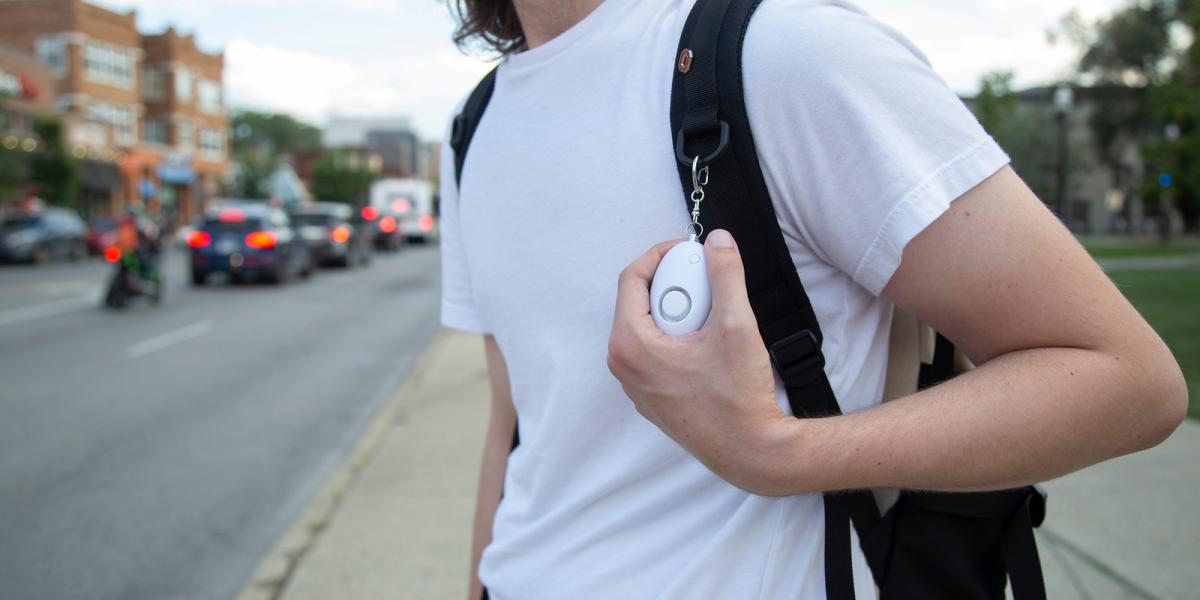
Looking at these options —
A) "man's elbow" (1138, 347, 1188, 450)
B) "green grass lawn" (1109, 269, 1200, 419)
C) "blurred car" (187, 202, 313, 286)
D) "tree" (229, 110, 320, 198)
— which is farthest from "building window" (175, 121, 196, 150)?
"man's elbow" (1138, 347, 1188, 450)

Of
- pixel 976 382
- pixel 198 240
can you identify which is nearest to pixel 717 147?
pixel 976 382

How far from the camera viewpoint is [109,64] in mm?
48906

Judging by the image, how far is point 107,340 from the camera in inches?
470

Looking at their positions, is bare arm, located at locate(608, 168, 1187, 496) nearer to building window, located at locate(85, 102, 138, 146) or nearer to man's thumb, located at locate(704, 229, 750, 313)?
man's thumb, located at locate(704, 229, 750, 313)

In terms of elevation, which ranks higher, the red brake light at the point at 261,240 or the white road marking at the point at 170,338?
the red brake light at the point at 261,240

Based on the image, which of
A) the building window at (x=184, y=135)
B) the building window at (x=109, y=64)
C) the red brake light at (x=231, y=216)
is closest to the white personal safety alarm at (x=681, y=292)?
the red brake light at (x=231, y=216)

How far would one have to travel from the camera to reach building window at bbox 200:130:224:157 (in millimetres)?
59375

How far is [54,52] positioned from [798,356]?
178 feet

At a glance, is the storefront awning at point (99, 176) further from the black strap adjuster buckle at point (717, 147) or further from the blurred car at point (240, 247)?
the black strap adjuster buckle at point (717, 147)

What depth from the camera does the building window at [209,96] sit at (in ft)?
192

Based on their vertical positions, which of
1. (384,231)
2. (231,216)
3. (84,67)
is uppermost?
(84,67)

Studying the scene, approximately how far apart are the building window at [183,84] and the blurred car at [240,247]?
39.2m

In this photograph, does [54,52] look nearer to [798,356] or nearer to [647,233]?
[647,233]

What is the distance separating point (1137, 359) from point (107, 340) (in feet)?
42.6
